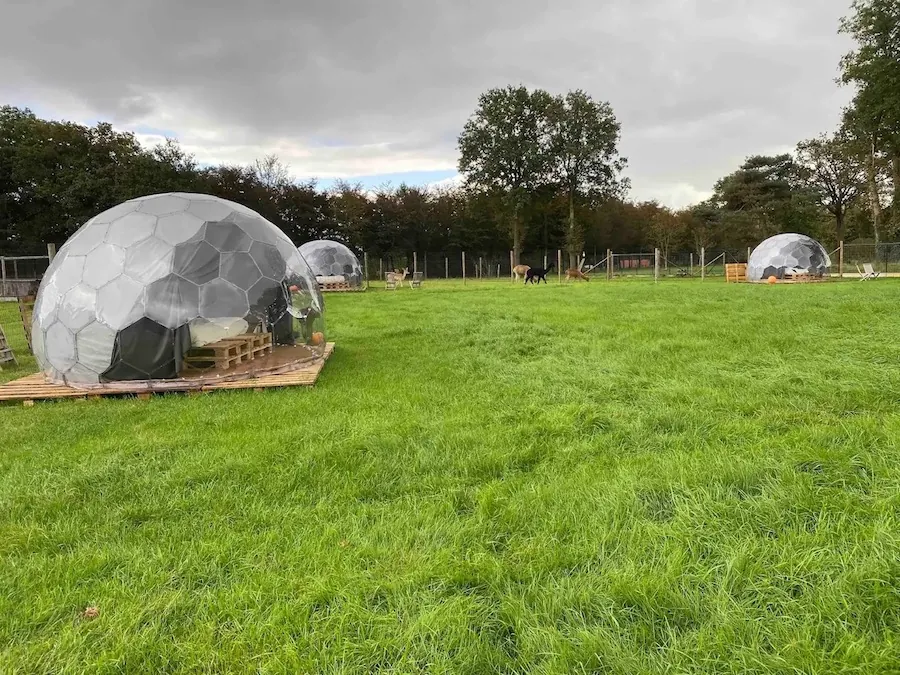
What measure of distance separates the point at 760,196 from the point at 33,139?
55122mm

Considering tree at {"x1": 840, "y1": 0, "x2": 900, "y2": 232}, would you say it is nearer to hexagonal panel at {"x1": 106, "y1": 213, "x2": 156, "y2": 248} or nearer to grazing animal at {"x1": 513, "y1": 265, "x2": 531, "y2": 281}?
grazing animal at {"x1": 513, "y1": 265, "x2": 531, "y2": 281}

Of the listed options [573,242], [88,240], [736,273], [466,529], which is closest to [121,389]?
[88,240]

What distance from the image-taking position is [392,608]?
7.00ft

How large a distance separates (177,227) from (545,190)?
4498 centimetres

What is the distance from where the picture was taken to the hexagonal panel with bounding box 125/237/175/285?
19.7 ft

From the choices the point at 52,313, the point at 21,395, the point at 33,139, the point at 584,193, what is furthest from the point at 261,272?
the point at 584,193

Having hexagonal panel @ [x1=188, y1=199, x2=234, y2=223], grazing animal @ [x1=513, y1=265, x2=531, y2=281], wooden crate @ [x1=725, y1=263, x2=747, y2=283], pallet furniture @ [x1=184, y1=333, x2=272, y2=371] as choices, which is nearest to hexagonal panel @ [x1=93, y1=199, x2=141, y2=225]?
hexagonal panel @ [x1=188, y1=199, x2=234, y2=223]

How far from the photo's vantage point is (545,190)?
4791cm

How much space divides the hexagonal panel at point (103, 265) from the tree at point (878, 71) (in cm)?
4250

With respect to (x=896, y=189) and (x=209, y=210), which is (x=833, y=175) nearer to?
(x=896, y=189)

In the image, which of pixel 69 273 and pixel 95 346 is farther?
pixel 69 273

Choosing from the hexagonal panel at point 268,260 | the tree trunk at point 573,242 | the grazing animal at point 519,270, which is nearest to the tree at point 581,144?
the tree trunk at point 573,242

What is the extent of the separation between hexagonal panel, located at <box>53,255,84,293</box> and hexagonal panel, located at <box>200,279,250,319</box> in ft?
4.78

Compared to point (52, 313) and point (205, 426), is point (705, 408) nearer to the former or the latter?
point (205, 426)
